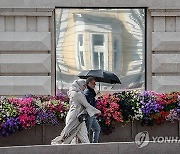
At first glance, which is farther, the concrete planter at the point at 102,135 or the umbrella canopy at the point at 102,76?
the concrete planter at the point at 102,135

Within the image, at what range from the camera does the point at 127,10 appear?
1906cm

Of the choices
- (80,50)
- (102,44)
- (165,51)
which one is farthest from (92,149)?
(165,51)

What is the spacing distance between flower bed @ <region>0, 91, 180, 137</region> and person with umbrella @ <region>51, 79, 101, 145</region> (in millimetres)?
1301

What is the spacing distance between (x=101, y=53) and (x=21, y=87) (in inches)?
96.6

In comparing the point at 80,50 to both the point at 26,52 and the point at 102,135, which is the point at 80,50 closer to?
the point at 26,52

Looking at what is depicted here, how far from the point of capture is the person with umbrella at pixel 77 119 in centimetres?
1455

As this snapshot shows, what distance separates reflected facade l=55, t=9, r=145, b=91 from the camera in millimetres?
18969

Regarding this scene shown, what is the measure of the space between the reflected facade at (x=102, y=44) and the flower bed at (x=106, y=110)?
2233 mm

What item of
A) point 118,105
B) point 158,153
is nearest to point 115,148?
point 158,153

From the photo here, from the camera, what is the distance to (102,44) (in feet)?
62.6

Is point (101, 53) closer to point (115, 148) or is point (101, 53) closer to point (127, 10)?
point (127, 10)

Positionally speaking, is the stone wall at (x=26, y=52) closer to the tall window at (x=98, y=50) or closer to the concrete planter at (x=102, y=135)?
the tall window at (x=98, y=50)

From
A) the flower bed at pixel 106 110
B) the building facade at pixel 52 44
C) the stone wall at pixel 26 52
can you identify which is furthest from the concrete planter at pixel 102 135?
the stone wall at pixel 26 52

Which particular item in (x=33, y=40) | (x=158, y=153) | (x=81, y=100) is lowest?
(x=158, y=153)
